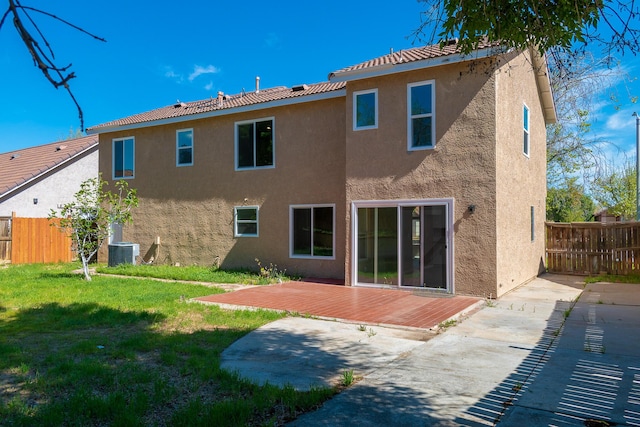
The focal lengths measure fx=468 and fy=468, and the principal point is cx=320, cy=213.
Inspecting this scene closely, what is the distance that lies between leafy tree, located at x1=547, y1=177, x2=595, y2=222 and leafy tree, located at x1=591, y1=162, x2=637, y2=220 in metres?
1.26

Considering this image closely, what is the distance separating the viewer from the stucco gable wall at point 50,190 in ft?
71.4

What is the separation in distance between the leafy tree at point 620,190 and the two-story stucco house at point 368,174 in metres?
17.1

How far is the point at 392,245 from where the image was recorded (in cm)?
1177

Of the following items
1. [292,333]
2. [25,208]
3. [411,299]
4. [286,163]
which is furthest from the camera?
[25,208]

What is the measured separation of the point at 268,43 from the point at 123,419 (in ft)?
62.4

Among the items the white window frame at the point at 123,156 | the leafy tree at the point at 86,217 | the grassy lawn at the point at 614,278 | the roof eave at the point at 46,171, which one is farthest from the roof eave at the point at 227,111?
the grassy lawn at the point at 614,278

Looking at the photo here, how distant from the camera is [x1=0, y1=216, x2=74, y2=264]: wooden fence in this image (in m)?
18.4

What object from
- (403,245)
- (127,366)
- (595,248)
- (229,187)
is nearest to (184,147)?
(229,187)

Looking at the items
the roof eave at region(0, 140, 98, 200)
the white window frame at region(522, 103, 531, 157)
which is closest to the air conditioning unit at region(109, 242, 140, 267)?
the roof eave at region(0, 140, 98, 200)

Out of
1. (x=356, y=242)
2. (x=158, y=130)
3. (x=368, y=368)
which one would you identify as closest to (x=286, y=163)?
(x=356, y=242)

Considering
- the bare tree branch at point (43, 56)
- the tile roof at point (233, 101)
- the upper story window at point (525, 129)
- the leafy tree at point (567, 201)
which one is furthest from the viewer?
the leafy tree at point (567, 201)

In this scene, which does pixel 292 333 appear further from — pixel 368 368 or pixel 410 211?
pixel 410 211

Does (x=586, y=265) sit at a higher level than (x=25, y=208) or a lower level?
lower

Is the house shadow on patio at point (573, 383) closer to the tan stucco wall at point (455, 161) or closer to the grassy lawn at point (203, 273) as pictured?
the tan stucco wall at point (455, 161)
